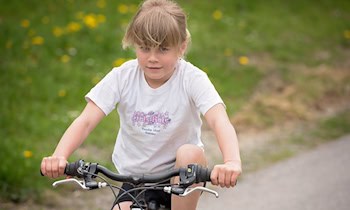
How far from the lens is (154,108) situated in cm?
335

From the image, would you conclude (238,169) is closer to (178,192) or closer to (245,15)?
(178,192)

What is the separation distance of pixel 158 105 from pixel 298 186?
8.12 feet

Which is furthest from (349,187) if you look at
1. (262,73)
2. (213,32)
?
(213,32)

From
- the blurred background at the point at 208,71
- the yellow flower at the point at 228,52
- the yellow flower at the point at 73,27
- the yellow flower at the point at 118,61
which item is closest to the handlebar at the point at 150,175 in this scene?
the blurred background at the point at 208,71

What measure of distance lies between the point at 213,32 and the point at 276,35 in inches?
33.0

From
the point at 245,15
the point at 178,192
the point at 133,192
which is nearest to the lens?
the point at 178,192

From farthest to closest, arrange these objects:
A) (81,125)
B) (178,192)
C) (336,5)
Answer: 1. (336,5)
2. (81,125)
3. (178,192)

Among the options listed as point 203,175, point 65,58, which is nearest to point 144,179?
point 203,175

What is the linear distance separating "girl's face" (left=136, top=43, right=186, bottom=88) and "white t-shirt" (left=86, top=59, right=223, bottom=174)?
0.10 m

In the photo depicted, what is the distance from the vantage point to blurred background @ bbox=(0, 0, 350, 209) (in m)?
5.86

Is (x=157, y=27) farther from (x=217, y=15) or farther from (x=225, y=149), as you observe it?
(x=217, y=15)

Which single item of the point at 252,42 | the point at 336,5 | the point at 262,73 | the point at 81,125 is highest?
the point at 336,5

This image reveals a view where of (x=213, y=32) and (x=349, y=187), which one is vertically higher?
(x=213, y=32)

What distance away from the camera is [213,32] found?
8477 mm
